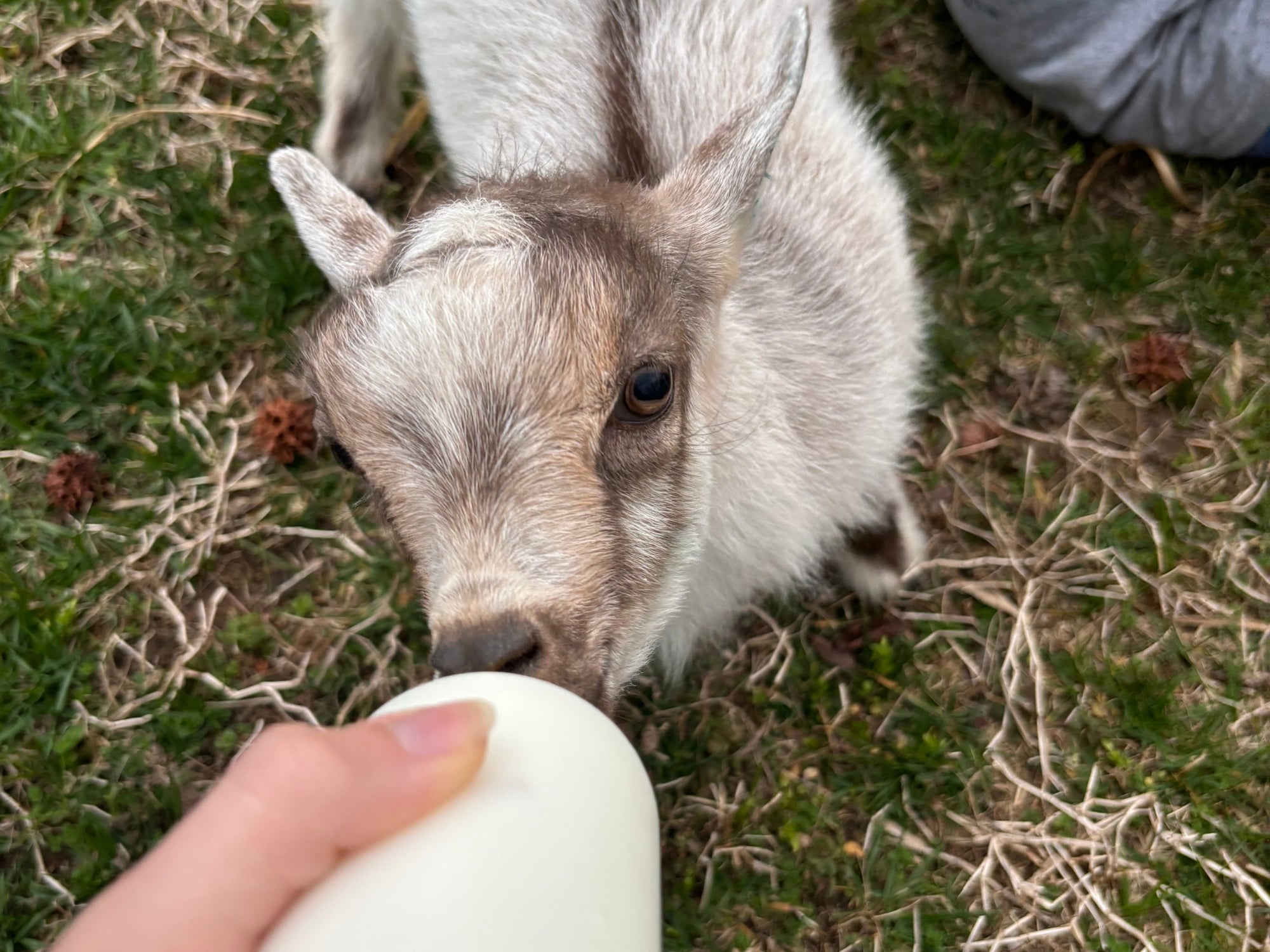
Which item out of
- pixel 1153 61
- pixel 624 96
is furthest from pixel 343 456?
pixel 1153 61

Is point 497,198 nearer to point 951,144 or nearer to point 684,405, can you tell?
point 684,405

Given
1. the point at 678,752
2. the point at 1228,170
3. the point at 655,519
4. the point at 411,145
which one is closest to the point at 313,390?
the point at 655,519

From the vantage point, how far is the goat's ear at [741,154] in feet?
7.34

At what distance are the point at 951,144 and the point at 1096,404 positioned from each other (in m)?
1.26

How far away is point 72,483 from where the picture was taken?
363 cm

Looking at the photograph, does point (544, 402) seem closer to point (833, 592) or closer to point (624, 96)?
point (624, 96)

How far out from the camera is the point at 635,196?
2.35 m

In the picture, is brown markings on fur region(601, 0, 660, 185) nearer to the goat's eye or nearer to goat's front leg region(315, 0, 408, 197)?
the goat's eye

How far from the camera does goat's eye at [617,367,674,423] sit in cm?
202

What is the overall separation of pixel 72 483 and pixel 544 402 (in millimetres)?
2674

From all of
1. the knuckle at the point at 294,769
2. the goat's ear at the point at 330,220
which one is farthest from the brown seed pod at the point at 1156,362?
the knuckle at the point at 294,769

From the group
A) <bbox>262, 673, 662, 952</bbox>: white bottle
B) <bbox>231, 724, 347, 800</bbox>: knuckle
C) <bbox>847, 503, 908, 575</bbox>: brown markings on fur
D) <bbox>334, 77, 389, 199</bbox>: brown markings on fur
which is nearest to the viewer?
<bbox>262, 673, 662, 952</bbox>: white bottle

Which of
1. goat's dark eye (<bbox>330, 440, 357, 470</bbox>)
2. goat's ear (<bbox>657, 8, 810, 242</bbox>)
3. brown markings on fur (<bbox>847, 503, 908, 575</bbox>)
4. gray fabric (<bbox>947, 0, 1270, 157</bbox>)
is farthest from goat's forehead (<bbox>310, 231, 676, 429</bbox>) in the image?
gray fabric (<bbox>947, 0, 1270, 157</bbox>)

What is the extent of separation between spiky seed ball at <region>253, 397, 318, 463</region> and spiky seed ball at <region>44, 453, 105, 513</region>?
68 centimetres
